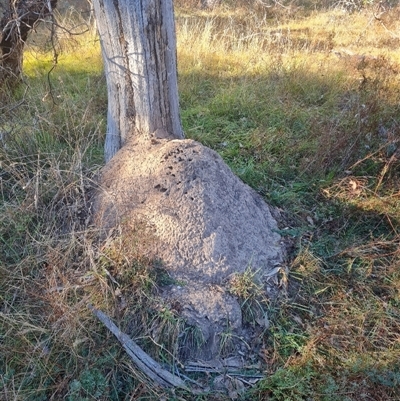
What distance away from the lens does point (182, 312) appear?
233 cm

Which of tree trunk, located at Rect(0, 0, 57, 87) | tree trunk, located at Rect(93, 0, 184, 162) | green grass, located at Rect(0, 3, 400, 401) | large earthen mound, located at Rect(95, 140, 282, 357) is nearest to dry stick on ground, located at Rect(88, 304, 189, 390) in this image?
green grass, located at Rect(0, 3, 400, 401)

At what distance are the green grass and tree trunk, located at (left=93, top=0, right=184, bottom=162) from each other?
54 cm

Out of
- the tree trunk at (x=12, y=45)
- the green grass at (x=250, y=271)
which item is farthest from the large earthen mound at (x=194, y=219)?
the tree trunk at (x=12, y=45)

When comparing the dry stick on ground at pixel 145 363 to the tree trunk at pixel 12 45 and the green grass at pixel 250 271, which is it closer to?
the green grass at pixel 250 271

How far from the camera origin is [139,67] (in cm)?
283

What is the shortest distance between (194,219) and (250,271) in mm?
518

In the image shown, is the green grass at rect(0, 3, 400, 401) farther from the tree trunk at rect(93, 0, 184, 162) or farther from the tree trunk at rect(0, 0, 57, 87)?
the tree trunk at rect(93, 0, 184, 162)

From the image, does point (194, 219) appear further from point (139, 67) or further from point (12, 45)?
point (12, 45)

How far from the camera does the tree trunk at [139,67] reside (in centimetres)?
266

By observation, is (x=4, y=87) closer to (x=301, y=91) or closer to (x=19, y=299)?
(x=19, y=299)

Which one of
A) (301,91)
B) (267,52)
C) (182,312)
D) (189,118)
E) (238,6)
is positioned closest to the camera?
(182,312)

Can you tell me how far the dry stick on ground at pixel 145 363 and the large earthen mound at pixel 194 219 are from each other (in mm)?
276

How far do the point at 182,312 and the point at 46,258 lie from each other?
3.55 ft

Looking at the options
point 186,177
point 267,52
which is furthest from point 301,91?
point 186,177
